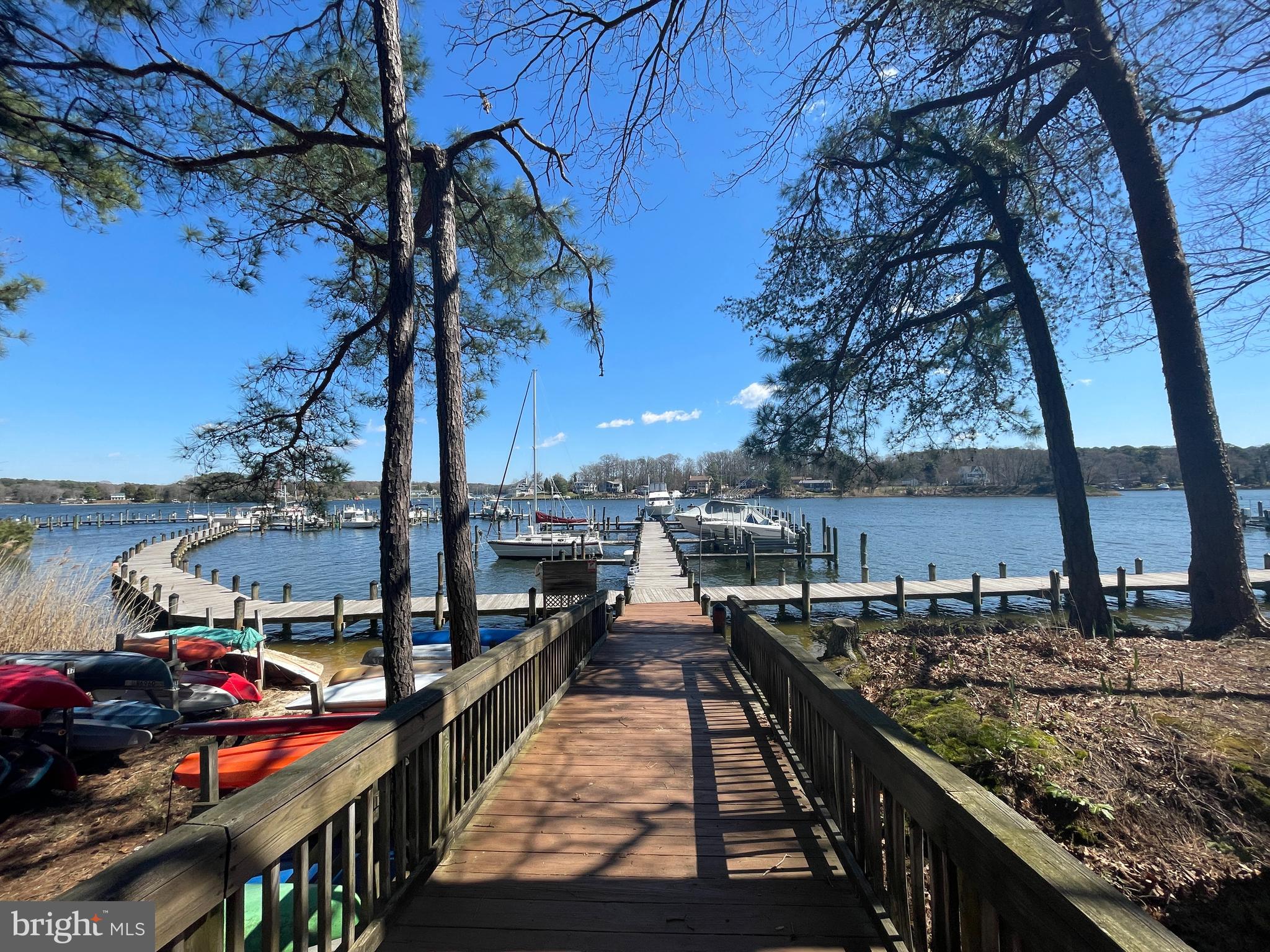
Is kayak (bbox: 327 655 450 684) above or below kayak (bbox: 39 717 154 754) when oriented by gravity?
below

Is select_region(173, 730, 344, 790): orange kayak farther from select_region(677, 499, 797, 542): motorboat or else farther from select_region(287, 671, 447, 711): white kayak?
select_region(677, 499, 797, 542): motorboat

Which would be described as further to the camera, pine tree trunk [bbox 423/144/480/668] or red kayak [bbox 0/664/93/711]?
red kayak [bbox 0/664/93/711]

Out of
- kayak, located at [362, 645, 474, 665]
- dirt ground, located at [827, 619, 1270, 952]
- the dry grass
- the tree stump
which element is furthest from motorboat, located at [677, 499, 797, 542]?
dirt ground, located at [827, 619, 1270, 952]

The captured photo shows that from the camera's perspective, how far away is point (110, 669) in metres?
7.52

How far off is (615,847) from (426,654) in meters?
8.43

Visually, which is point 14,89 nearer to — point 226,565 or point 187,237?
point 187,237

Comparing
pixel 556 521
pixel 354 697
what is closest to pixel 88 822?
pixel 354 697

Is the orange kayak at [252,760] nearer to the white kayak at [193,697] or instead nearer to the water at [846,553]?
the white kayak at [193,697]

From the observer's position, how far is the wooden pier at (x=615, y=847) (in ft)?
4.58

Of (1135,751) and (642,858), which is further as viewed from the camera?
(1135,751)

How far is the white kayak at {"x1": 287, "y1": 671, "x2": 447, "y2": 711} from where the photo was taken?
712cm

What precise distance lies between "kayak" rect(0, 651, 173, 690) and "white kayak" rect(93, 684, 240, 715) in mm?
89

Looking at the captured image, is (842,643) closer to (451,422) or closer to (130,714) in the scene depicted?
(451,422)

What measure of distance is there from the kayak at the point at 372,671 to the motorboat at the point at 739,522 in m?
24.9
